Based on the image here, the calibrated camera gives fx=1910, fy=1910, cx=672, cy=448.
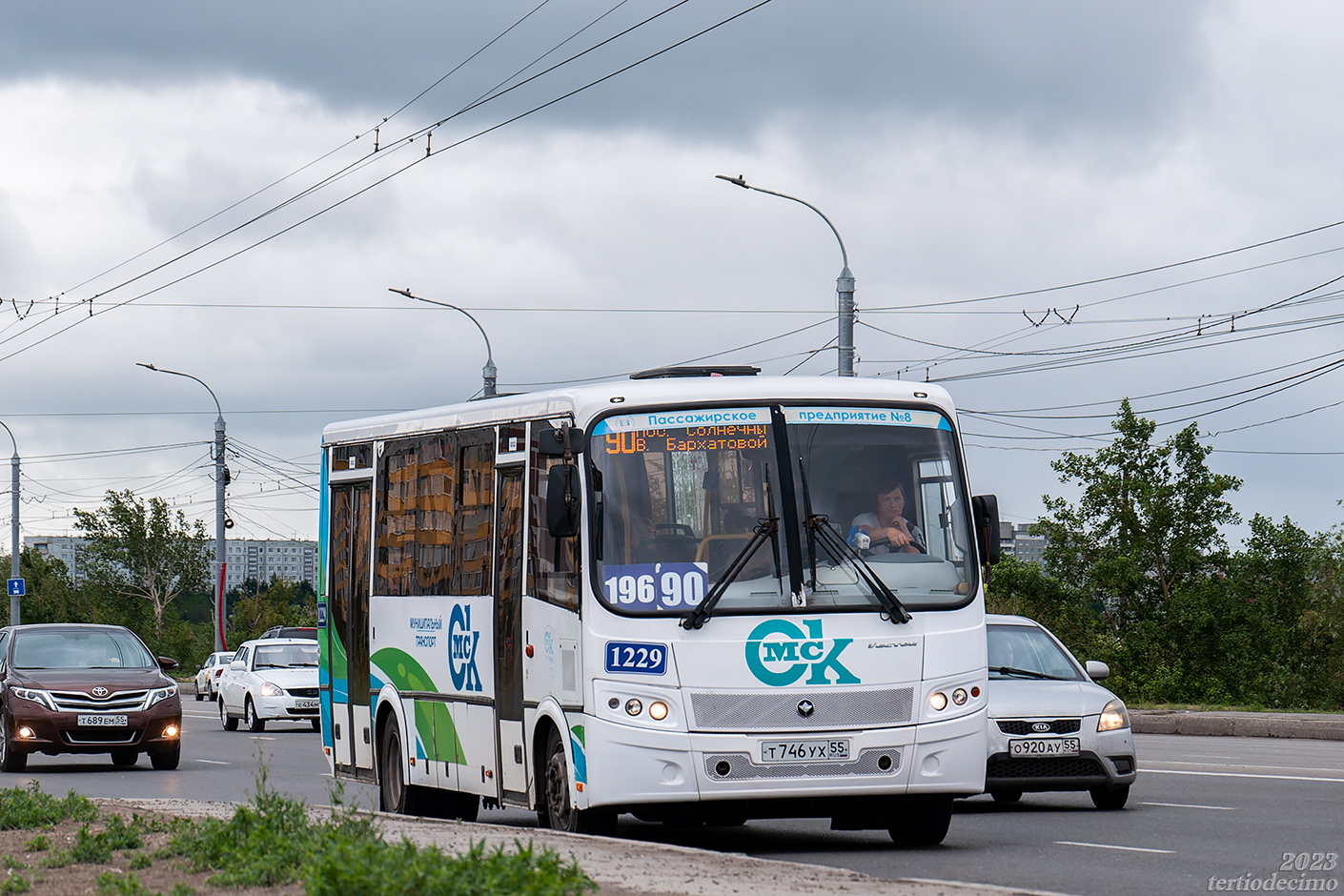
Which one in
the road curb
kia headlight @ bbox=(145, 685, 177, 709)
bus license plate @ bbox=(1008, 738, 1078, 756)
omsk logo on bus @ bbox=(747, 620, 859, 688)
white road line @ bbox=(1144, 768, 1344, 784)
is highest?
omsk logo on bus @ bbox=(747, 620, 859, 688)

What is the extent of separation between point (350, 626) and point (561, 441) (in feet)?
15.4

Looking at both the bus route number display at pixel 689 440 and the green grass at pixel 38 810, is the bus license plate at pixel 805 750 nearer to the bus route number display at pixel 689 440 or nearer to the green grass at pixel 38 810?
the bus route number display at pixel 689 440

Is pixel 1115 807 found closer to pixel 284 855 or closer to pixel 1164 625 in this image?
pixel 284 855

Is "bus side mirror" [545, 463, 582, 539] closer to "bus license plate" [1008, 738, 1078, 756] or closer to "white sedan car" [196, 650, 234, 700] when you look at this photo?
"bus license plate" [1008, 738, 1078, 756]

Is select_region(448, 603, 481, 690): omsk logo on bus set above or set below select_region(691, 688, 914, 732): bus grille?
above

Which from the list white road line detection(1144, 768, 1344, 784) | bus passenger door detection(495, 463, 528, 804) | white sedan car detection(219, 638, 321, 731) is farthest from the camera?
white sedan car detection(219, 638, 321, 731)

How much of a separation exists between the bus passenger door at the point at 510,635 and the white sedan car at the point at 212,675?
114 ft

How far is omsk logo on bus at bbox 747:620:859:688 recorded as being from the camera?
10.8 meters

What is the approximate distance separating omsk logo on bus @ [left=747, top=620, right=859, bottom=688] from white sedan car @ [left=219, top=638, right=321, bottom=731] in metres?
21.1

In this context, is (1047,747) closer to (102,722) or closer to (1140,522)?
(102,722)

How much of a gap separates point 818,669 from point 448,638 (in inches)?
135

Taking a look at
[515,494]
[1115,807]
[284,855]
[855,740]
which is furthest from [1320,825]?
[284,855]

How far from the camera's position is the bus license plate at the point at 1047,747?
567 inches

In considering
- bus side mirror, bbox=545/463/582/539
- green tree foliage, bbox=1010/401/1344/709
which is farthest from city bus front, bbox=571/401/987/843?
green tree foliage, bbox=1010/401/1344/709
